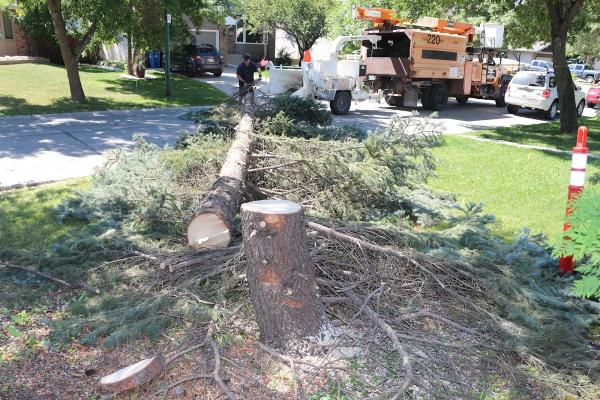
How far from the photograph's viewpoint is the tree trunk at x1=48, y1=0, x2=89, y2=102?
48.2 ft

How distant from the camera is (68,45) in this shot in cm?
1576

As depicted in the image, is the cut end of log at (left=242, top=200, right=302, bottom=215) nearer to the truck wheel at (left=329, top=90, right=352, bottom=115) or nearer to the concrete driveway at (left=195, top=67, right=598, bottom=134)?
the concrete driveway at (left=195, top=67, right=598, bottom=134)

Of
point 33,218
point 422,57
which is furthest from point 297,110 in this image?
point 422,57

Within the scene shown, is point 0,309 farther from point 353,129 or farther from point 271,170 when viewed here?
point 353,129

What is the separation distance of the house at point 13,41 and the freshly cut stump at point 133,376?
1191 inches

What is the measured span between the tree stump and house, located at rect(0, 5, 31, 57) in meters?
30.1

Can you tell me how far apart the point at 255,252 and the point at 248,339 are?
0.63 metres

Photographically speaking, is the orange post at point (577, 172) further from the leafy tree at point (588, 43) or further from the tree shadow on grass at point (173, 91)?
the leafy tree at point (588, 43)

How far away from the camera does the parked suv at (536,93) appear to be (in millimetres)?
18422

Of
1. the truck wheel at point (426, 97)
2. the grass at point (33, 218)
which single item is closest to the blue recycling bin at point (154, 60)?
the truck wheel at point (426, 97)

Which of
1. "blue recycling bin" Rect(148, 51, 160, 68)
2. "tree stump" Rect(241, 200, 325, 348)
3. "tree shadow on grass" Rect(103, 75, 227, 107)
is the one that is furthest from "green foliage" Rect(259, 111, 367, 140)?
"blue recycling bin" Rect(148, 51, 160, 68)

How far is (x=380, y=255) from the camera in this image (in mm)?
4215

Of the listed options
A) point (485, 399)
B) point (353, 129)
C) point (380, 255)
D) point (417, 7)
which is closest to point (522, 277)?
point (380, 255)

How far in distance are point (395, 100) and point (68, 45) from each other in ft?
34.7
